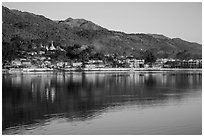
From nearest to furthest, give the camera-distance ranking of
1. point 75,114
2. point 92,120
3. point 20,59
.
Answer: point 92,120 → point 75,114 → point 20,59

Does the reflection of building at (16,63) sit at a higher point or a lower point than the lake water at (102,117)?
higher

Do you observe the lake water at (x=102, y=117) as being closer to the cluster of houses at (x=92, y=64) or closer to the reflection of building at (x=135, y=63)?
the cluster of houses at (x=92, y=64)

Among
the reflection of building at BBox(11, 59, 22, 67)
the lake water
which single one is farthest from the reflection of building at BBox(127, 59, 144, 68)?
the lake water

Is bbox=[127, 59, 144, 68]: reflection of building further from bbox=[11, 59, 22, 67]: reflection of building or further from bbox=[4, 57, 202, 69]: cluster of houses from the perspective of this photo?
bbox=[11, 59, 22, 67]: reflection of building

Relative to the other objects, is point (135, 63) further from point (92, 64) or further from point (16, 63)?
point (16, 63)

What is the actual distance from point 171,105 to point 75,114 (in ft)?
11.0

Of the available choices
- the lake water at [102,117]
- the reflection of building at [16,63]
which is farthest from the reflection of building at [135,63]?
the lake water at [102,117]

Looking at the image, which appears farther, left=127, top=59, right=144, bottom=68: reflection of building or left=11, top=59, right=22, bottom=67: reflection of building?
left=127, top=59, right=144, bottom=68: reflection of building

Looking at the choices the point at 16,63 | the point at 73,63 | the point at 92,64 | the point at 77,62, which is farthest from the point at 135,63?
the point at 16,63

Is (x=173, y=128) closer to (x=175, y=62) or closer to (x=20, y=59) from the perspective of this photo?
(x=20, y=59)

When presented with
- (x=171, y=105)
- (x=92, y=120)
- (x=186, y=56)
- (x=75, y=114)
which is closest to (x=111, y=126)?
(x=92, y=120)

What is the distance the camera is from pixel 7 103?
11719 mm

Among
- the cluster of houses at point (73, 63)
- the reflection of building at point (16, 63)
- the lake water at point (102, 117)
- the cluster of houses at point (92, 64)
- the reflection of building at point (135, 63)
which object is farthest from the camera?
the reflection of building at point (135, 63)

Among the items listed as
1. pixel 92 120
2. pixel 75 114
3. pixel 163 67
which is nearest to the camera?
pixel 92 120
